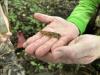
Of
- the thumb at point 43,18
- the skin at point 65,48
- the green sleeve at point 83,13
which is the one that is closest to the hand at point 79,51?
the skin at point 65,48

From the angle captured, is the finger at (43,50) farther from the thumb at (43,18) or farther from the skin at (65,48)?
the thumb at (43,18)

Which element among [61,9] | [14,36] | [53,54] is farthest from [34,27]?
[53,54]

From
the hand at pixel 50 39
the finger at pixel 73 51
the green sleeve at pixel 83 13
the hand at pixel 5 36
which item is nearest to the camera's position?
the finger at pixel 73 51

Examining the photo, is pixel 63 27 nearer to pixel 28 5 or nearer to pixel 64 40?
pixel 64 40

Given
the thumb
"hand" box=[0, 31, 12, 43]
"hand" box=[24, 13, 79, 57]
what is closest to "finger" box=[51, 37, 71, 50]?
"hand" box=[24, 13, 79, 57]

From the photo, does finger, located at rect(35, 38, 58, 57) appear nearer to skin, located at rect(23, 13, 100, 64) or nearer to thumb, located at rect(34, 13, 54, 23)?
skin, located at rect(23, 13, 100, 64)

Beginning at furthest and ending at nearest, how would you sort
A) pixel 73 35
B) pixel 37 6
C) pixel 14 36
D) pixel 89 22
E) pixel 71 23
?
pixel 37 6 < pixel 14 36 < pixel 89 22 < pixel 71 23 < pixel 73 35

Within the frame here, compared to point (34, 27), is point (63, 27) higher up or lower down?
higher up
